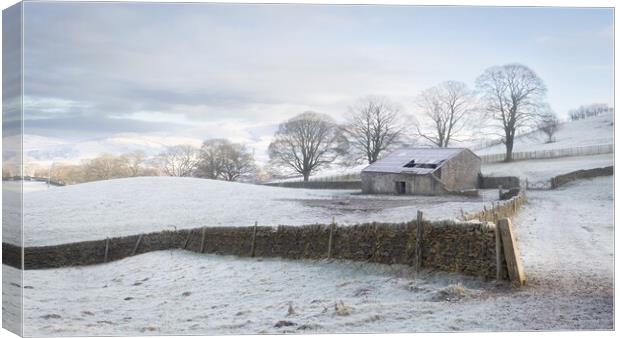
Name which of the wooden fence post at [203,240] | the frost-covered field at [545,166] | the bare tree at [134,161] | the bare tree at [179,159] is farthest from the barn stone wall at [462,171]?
the bare tree at [134,161]

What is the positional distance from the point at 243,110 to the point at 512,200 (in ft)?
13.2

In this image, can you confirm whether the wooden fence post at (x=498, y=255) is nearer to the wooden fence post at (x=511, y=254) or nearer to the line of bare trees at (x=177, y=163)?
the wooden fence post at (x=511, y=254)

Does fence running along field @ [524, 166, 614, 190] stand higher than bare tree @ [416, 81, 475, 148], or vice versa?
bare tree @ [416, 81, 475, 148]

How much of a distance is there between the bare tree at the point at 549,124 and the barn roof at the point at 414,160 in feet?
3.85

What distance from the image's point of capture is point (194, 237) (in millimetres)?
11234

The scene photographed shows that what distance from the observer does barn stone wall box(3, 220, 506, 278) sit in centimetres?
873

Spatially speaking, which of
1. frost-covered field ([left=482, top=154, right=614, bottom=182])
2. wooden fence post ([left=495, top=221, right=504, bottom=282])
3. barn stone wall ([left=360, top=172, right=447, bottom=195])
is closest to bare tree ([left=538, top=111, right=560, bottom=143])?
frost-covered field ([left=482, top=154, right=614, bottom=182])

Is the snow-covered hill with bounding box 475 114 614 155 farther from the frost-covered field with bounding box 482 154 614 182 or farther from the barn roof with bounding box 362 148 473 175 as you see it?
the barn roof with bounding box 362 148 473 175

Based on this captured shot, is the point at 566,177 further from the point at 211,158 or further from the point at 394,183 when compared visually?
the point at 211,158

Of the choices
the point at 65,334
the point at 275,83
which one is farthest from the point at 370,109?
the point at 65,334

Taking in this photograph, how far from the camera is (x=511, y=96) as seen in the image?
9.38 m

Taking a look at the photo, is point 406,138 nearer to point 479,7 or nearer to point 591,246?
point 479,7

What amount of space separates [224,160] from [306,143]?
1.18 m

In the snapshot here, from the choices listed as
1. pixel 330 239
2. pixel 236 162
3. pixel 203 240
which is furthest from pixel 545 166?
pixel 203 240
